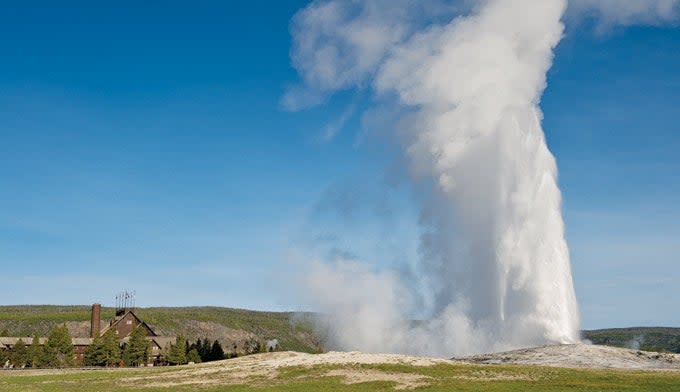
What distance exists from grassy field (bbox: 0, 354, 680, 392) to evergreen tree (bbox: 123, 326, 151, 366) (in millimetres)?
44827

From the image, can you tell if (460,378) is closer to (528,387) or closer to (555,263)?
(528,387)

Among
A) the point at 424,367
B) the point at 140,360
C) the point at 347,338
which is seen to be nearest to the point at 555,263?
the point at 424,367

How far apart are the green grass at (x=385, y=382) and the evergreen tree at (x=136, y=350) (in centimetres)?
4483

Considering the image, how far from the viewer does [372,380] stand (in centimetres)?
5828

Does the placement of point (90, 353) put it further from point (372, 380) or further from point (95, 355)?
point (372, 380)

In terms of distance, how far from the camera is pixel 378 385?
55.4 meters

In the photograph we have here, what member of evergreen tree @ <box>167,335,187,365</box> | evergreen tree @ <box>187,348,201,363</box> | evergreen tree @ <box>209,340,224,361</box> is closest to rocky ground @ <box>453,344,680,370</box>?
evergreen tree @ <box>167,335,187,365</box>

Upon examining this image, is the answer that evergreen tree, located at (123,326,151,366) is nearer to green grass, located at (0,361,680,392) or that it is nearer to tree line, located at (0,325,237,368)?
tree line, located at (0,325,237,368)

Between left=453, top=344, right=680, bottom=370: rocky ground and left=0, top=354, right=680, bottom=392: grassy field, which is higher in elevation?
left=453, top=344, right=680, bottom=370: rocky ground

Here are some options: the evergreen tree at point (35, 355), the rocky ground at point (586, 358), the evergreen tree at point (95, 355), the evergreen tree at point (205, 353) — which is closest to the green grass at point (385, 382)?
the rocky ground at point (586, 358)

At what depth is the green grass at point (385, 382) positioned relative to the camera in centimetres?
5225

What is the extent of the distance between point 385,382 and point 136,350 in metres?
74.3

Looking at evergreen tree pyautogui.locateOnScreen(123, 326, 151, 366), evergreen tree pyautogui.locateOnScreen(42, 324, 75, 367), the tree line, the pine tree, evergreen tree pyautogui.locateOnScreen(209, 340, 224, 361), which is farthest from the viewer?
evergreen tree pyautogui.locateOnScreen(209, 340, 224, 361)

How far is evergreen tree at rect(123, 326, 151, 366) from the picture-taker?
117750 mm
